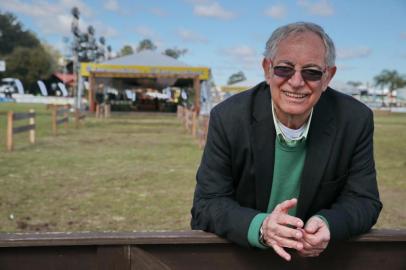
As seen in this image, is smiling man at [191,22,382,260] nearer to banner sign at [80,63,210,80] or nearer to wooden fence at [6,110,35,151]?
wooden fence at [6,110,35,151]

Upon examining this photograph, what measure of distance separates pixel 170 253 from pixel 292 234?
1.30 feet

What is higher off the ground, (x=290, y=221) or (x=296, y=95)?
(x=296, y=95)

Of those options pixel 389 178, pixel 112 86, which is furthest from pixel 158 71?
pixel 389 178

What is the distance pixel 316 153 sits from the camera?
1.77 metres

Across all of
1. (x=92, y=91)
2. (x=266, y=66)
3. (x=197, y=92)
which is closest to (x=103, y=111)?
(x=92, y=91)

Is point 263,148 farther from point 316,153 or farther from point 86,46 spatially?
point 86,46

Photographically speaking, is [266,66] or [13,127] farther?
[13,127]

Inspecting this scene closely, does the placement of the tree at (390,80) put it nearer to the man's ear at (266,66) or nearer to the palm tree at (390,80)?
the palm tree at (390,80)

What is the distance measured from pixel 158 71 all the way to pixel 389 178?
21444mm

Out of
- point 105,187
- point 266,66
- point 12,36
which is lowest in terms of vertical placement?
point 105,187

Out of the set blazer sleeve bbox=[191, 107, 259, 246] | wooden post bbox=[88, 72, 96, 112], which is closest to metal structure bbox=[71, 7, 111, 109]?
wooden post bbox=[88, 72, 96, 112]

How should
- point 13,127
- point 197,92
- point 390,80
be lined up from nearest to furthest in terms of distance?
point 13,127 → point 197,92 → point 390,80

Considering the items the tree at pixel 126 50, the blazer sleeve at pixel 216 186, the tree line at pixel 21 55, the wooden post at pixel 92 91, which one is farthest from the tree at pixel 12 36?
the blazer sleeve at pixel 216 186

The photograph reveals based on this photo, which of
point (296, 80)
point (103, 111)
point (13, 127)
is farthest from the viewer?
point (103, 111)
